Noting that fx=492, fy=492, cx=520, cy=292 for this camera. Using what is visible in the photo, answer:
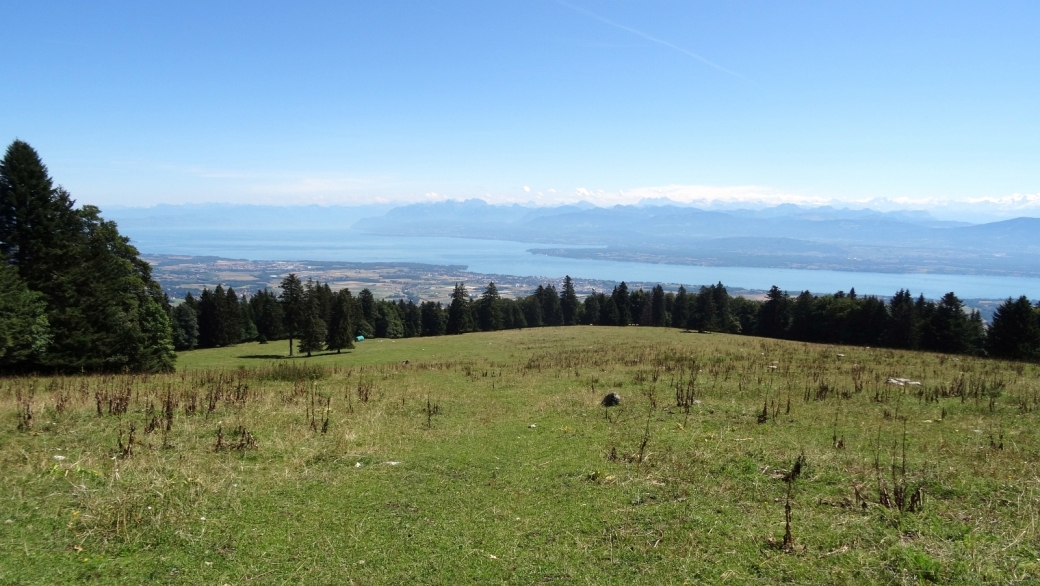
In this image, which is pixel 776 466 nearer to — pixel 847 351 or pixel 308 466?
pixel 308 466

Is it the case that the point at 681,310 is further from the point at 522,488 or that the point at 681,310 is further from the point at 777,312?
the point at 522,488

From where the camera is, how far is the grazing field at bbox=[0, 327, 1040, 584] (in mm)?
5188

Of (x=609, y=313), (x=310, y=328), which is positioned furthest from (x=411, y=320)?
(x=310, y=328)

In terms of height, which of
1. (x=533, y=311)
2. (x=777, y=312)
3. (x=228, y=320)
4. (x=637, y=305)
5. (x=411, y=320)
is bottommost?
(x=411, y=320)

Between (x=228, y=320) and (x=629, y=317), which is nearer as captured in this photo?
(x=228, y=320)

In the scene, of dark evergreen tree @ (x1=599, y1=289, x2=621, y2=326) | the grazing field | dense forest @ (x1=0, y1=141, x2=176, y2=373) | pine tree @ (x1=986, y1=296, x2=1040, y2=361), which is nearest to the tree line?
pine tree @ (x1=986, y1=296, x2=1040, y2=361)

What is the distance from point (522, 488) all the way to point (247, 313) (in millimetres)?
74288

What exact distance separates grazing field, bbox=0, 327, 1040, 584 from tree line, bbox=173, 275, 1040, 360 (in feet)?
105

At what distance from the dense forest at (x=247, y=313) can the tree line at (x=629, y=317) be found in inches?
5.9

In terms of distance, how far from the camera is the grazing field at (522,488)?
5.19m

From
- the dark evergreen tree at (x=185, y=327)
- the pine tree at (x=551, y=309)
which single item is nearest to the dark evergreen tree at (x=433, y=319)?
the pine tree at (x=551, y=309)

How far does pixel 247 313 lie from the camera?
70.6 m

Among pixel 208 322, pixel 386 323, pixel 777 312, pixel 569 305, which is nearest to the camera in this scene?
pixel 208 322

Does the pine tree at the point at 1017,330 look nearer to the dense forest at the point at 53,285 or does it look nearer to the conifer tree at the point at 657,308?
the conifer tree at the point at 657,308
